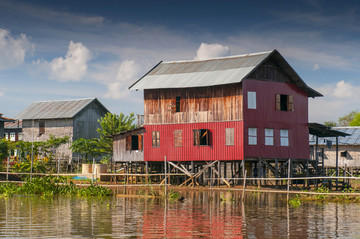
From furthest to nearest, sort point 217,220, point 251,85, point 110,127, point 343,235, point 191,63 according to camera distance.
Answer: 1. point 110,127
2. point 191,63
3. point 251,85
4. point 217,220
5. point 343,235

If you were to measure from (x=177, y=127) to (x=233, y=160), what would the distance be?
4.43m

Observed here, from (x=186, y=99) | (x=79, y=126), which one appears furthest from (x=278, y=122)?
(x=79, y=126)

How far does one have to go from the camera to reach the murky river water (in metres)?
12.7

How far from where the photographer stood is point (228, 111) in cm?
3462

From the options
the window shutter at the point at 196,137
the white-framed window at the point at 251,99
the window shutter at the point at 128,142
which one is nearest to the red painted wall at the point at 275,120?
the white-framed window at the point at 251,99

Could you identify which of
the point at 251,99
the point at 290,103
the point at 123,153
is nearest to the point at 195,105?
the point at 251,99

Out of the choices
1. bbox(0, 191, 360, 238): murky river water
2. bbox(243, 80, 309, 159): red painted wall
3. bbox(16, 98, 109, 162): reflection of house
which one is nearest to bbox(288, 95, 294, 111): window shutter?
bbox(243, 80, 309, 159): red painted wall

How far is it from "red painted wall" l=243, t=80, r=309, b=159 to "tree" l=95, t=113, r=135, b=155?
19.1 metres

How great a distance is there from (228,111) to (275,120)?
3.41 meters

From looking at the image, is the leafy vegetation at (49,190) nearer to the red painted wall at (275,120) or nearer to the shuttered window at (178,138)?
the shuttered window at (178,138)

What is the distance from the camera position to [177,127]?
36.2m

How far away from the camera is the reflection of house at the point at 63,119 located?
174ft

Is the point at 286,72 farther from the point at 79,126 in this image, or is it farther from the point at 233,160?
the point at 79,126

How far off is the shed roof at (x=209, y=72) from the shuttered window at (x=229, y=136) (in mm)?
3150
